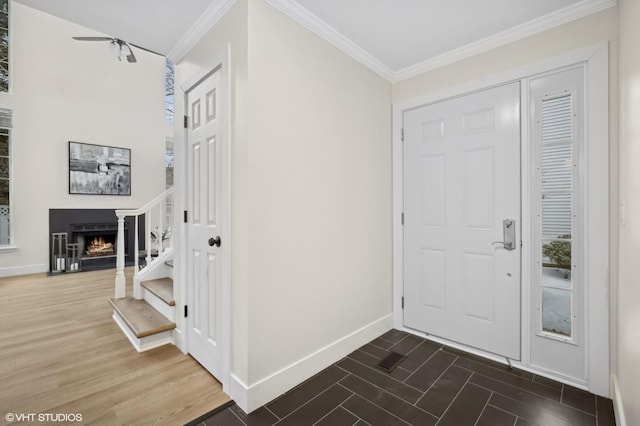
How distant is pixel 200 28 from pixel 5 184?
18.0 feet

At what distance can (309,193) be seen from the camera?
2137mm

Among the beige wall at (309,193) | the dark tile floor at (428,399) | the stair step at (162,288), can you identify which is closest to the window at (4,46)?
the stair step at (162,288)

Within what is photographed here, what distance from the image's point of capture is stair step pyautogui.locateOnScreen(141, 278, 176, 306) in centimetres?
265

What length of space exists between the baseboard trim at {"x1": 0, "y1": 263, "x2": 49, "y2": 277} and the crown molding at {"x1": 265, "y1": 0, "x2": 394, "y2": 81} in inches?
251

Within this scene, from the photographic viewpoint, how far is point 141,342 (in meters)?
2.43

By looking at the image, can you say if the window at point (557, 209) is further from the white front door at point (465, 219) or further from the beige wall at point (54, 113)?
the beige wall at point (54, 113)

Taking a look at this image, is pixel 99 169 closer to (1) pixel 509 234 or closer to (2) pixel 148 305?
(2) pixel 148 305

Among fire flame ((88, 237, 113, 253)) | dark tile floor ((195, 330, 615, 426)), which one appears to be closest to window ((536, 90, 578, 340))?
dark tile floor ((195, 330, 615, 426))

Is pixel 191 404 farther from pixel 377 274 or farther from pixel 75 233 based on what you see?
pixel 75 233

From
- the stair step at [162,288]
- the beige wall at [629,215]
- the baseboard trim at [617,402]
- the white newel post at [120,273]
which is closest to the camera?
the beige wall at [629,215]

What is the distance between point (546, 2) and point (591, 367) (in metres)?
2.47

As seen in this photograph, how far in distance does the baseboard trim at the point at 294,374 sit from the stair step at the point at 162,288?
3.86ft

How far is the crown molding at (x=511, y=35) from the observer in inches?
75.9

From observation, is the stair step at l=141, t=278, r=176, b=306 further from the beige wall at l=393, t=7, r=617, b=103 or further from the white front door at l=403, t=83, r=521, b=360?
the beige wall at l=393, t=7, r=617, b=103
